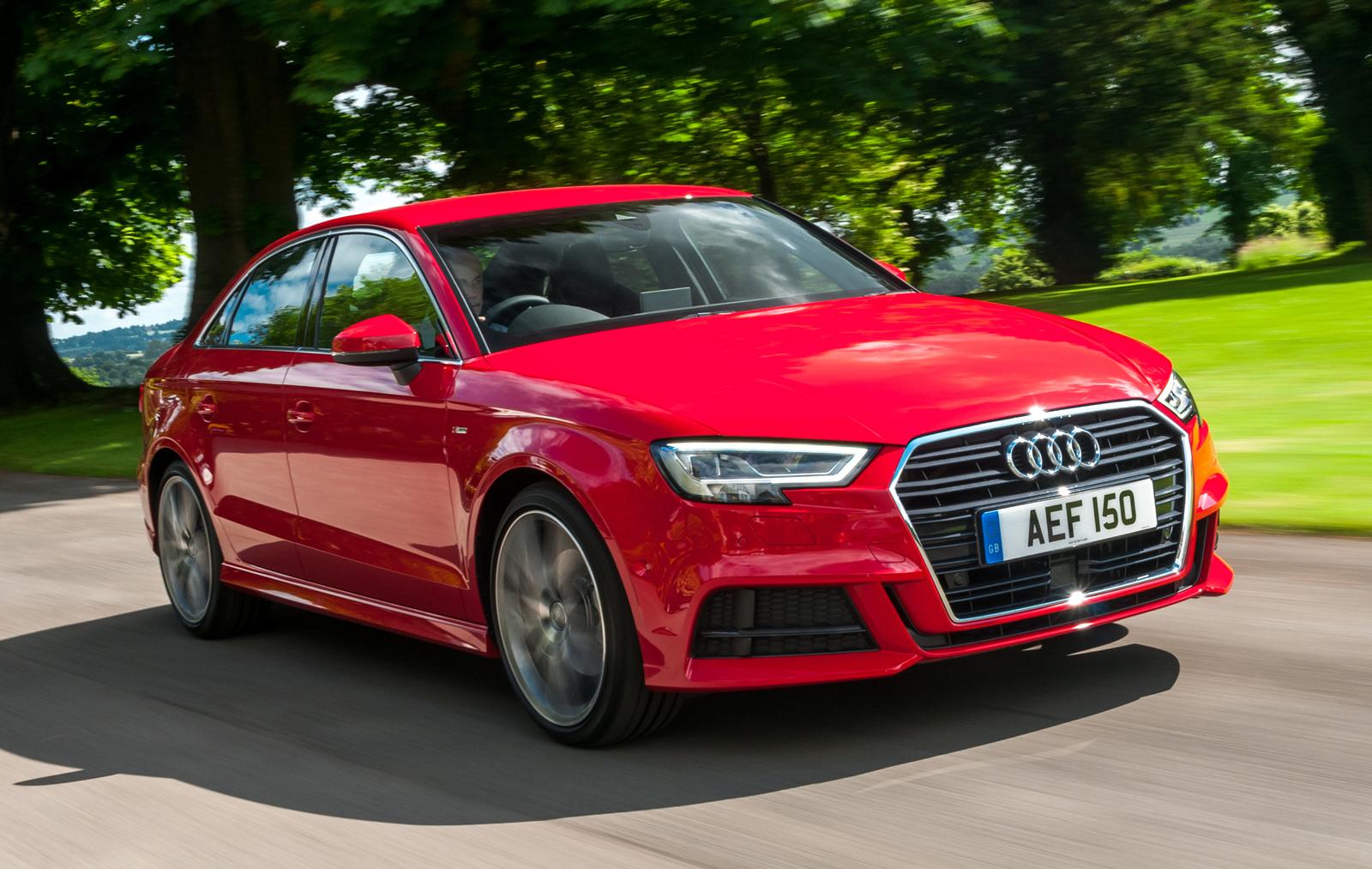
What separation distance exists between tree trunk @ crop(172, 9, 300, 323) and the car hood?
632 inches

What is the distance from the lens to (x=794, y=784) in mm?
4340

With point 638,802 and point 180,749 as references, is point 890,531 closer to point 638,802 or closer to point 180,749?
point 638,802

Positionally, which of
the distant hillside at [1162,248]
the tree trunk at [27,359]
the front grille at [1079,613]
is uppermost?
the front grille at [1079,613]

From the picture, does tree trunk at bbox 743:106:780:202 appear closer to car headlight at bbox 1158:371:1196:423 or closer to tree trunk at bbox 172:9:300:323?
tree trunk at bbox 172:9:300:323

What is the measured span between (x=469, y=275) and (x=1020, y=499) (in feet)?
6.75

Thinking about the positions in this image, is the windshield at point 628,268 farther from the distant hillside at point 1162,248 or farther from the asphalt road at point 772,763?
the distant hillside at point 1162,248

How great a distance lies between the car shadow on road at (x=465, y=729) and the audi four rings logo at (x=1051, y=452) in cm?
67

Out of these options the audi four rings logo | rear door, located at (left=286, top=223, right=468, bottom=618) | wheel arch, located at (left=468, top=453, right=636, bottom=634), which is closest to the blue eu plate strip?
the audi four rings logo

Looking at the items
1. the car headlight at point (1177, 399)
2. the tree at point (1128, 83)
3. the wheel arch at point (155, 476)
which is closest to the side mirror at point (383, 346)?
the car headlight at point (1177, 399)

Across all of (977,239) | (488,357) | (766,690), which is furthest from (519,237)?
(977,239)

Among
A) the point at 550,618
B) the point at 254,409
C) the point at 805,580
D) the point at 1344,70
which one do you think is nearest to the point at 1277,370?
the point at 254,409

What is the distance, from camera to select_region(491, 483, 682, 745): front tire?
183 inches

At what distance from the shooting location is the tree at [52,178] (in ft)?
80.3

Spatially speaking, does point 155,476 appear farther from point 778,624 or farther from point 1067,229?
point 1067,229
